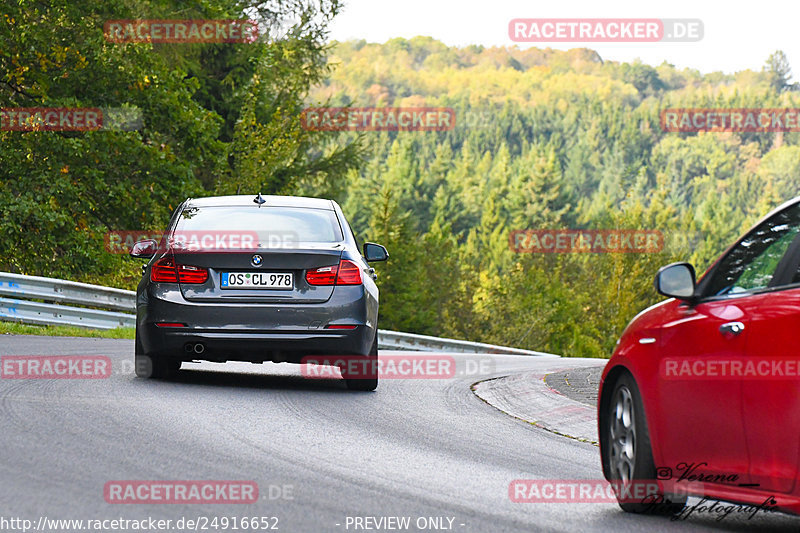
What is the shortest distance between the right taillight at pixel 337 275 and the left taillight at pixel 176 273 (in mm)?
923

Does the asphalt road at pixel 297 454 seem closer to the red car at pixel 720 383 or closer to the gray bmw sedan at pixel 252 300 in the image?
the red car at pixel 720 383

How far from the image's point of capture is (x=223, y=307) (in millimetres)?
10578

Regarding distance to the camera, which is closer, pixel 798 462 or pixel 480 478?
pixel 798 462

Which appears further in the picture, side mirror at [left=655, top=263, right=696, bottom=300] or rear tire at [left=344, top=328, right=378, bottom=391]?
rear tire at [left=344, top=328, right=378, bottom=391]

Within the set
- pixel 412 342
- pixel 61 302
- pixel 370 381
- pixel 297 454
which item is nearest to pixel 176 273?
pixel 370 381

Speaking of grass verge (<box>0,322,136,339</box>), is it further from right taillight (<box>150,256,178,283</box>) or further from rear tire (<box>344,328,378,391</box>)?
rear tire (<box>344,328,378,391</box>)

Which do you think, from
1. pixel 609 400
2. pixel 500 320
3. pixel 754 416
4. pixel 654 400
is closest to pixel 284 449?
pixel 609 400

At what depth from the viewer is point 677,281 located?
220 inches

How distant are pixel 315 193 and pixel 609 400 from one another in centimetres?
3879

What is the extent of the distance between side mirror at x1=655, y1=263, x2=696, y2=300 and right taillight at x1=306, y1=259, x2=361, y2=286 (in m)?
5.33

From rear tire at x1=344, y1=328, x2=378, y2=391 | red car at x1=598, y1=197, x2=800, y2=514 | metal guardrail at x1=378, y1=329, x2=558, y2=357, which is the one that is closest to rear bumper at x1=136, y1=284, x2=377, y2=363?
rear tire at x1=344, y1=328, x2=378, y2=391

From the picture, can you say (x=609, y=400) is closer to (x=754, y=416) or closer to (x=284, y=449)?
(x=754, y=416)

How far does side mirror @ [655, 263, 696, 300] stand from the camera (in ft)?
18.2

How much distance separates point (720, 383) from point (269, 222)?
661 centimetres
